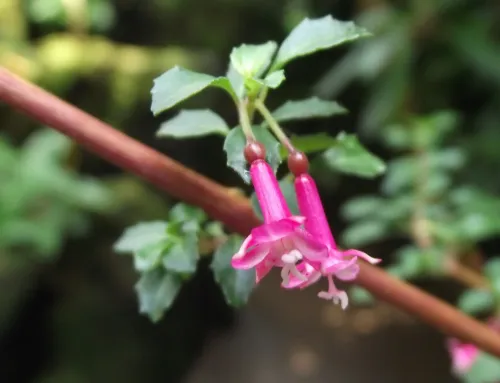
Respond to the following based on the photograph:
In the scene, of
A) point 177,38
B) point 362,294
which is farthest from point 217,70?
point 362,294

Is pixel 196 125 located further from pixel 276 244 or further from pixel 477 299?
pixel 477 299

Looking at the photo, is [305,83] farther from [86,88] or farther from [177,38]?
[86,88]

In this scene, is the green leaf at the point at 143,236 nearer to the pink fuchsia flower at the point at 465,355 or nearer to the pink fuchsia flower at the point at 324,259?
the pink fuchsia flower at the point at 324,259

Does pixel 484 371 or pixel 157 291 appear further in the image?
pixel 484 371

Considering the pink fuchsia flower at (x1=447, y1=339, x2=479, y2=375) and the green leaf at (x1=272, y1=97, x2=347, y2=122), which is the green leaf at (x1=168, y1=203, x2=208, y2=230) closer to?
the green leaf at (x1=272, y1=97, x2=347, y2=122)

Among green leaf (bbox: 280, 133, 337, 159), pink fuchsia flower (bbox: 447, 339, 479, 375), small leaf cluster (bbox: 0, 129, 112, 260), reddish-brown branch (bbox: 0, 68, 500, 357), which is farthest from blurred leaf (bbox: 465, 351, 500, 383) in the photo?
small leaf cluster (bbox: 0, 129, 112, 260)

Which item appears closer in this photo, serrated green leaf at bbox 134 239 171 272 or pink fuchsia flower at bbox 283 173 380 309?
pink fuchsia flower at bbox 283 173 380 309

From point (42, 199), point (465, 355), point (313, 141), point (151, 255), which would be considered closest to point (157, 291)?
point (151, 255)
